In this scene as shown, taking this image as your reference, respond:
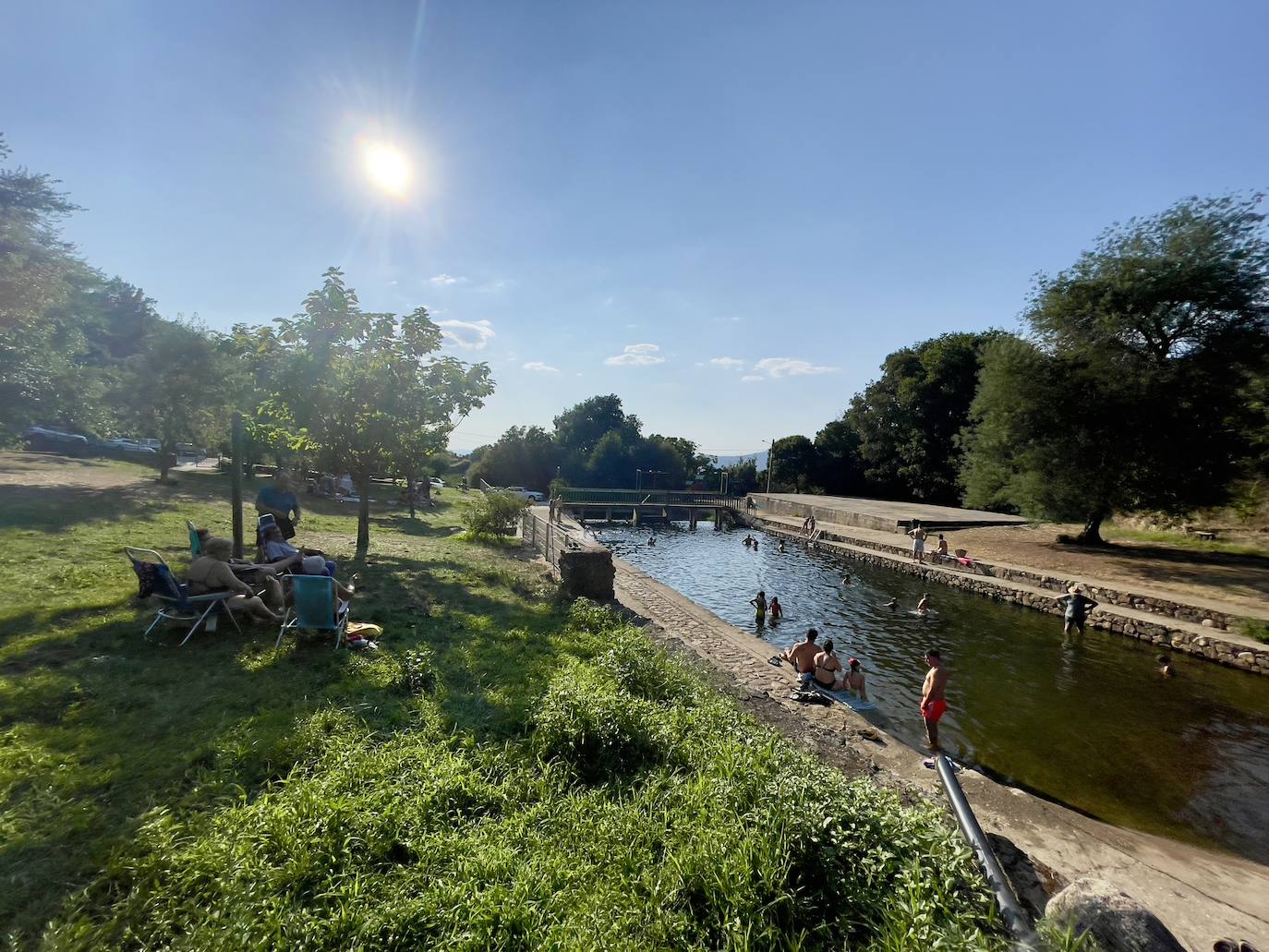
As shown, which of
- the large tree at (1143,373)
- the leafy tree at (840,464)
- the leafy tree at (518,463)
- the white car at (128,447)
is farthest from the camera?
the leafy tree at (518,463)

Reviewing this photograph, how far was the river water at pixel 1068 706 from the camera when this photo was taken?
7270 mm

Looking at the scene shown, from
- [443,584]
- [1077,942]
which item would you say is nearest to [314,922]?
[1077,942]

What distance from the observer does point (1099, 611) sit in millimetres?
15883

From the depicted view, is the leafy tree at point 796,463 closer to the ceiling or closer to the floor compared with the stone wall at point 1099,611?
closer to the ceiling

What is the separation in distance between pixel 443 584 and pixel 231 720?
6.13 metres

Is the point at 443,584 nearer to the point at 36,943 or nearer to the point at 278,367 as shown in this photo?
the point at 278,367

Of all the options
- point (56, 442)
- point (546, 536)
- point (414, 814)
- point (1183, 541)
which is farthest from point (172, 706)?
point (56, 442)

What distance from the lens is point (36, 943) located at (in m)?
2.45

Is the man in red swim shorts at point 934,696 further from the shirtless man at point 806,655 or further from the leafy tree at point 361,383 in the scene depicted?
the leafy tree at point 361,383

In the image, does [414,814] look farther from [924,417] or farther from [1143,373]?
[924,417]

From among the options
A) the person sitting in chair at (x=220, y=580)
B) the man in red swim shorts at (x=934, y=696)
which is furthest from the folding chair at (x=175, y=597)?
the man in red swim shorts at (x=934, y=696)

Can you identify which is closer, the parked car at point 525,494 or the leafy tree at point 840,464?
the parked car at point 525,494

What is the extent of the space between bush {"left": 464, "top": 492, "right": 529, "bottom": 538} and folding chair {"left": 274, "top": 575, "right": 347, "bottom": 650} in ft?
39.8

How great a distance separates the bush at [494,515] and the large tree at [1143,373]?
20632 millimetres
